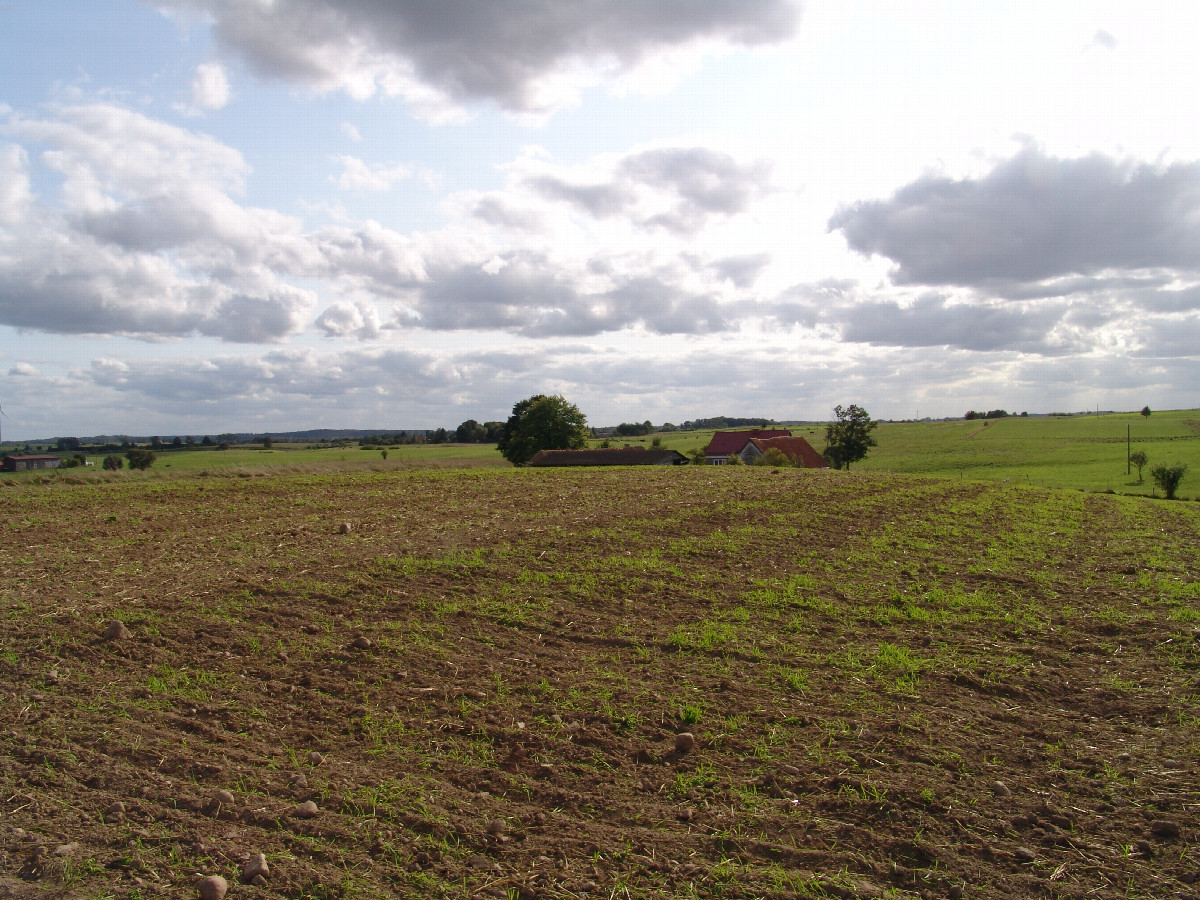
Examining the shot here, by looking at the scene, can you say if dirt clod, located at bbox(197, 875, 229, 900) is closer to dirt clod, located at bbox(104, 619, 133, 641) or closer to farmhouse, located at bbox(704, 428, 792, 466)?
dirt clod, located at bbox(104, 619, 133, 641)

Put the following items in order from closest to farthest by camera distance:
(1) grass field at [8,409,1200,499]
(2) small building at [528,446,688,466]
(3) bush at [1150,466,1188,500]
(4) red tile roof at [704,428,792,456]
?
(3) bush at [1150,466,1188,500], (2) small building at [528,446,688,466], (1) grass field at [8,409,1200,499], (4) red tile roof at [704,428,792,456]

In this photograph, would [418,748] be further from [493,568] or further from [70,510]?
[70,510]

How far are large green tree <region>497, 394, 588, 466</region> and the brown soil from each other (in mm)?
54223

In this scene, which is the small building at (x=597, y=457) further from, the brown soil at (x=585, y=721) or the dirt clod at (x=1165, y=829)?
the dirt clod at (x=1165, y=829)

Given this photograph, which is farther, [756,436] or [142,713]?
[756,436]

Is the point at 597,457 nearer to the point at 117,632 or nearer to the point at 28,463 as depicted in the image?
the point at 28,463

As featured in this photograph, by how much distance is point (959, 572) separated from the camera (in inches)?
432

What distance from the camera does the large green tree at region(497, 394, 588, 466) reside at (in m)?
65.9

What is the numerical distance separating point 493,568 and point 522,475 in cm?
1389

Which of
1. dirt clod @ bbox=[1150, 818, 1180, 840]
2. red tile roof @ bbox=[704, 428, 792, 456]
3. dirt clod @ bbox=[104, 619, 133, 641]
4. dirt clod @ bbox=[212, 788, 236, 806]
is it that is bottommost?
dirt clod @ bbox=[1150, 818, 1180, 840]

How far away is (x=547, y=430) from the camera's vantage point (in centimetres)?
6612

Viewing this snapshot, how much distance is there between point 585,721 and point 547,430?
6088 centimetres

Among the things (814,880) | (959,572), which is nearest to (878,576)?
(959,572)

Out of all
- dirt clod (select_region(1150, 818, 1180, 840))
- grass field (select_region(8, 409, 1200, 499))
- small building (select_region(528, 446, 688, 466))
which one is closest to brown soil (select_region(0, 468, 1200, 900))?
dirt clod (select_region(1150, 818, 1180, 840))
